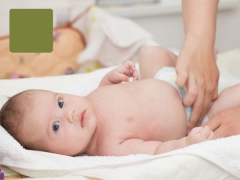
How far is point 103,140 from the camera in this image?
3.45ft

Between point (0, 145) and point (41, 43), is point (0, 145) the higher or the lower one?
the lower one

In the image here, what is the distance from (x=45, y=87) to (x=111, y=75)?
253mm

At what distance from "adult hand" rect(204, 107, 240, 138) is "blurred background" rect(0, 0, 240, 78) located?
3.78ft

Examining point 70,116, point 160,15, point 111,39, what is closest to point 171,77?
point 70,116

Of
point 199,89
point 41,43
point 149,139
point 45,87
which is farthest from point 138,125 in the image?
point 45,87

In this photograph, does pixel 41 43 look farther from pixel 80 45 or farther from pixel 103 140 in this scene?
pixel 80 45

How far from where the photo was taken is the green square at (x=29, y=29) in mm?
985

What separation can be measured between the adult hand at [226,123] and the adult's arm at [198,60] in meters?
0.08

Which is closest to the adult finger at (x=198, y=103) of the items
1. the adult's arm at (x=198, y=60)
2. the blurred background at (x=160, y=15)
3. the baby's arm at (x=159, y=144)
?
the adult's arm at (x=198, y=60)

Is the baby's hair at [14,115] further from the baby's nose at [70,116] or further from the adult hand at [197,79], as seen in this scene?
the adult hand at [197,79]

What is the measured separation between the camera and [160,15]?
2332 millimetres

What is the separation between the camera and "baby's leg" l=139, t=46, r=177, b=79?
129cm

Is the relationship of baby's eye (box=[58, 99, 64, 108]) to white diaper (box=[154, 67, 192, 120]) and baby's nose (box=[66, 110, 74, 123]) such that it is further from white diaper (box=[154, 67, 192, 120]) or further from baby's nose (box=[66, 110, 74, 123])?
white diaper (box=[154, 67, 192, 120])

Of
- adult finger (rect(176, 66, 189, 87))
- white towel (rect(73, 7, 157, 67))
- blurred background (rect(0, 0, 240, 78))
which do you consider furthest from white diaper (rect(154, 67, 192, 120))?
blurred background (rect(0, 0, 240, 78))
